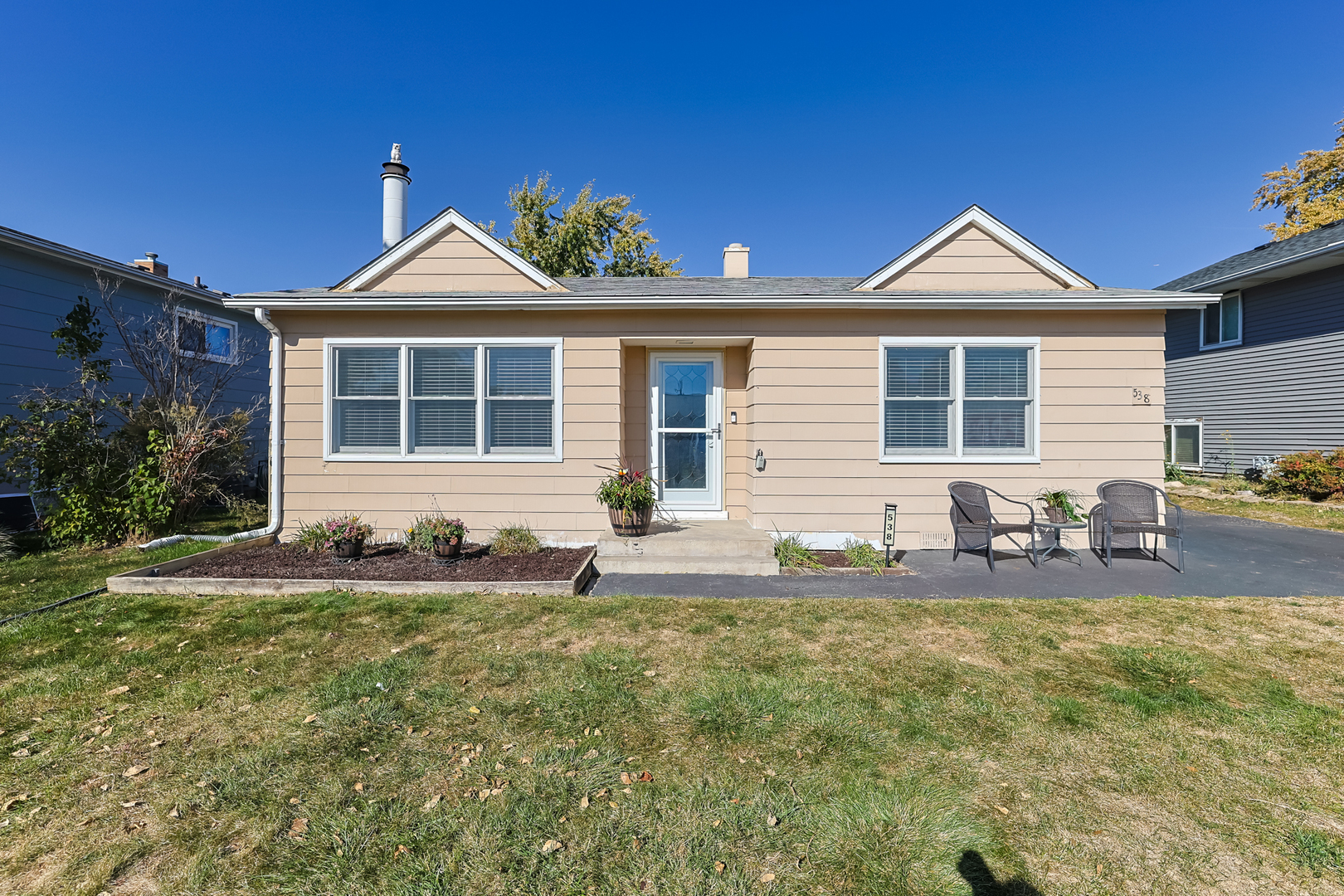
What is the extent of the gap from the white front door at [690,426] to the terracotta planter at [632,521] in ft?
3.44

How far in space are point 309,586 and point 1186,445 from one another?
19.3 metres

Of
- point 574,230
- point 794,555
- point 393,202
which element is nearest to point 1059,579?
point 794,555

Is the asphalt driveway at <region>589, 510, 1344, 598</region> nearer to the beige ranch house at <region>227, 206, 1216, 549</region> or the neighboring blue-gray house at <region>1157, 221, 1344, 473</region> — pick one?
the beige ranch house at <region>227, 206, 1216, 549</region>

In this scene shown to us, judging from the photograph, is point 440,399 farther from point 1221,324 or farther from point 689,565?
point 1221,324

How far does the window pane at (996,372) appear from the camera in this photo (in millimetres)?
6629

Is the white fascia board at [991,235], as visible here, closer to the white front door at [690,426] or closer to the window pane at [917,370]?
the window pane at [917,370]

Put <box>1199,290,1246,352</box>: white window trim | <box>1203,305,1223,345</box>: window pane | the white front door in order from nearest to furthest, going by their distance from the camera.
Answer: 1. the white front door
2. <box>1199,290,1246,352</box>: white window trim
3. <box>1203,305,1223,345</box>: window pane

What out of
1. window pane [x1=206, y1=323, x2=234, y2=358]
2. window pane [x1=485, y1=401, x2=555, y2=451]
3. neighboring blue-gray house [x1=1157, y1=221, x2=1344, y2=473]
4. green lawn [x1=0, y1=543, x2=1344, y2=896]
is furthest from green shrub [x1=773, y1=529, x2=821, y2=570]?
neighboring blue-gray house [x1=1157, y1=221, x2=1344, y2=473]

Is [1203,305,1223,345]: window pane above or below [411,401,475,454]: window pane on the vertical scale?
above

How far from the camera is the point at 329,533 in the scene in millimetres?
5953

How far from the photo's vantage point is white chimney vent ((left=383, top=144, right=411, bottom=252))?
8.91 metres

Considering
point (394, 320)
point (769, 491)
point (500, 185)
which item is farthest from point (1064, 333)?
point (500, 185)

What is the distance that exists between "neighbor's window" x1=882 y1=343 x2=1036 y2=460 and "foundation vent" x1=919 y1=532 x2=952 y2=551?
3.13 ft

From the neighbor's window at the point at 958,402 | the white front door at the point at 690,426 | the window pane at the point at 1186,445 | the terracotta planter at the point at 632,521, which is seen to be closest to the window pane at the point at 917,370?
the neighbor's window at the point at 958,402
